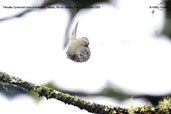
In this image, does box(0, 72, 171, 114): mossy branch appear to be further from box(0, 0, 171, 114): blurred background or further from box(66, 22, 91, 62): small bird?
box(66, 22, 91, 62): small bird

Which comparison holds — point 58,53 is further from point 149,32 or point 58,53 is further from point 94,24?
point 149,32

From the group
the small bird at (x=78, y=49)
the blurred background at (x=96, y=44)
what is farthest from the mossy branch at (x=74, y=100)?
the small bird at (x=78, y=49)

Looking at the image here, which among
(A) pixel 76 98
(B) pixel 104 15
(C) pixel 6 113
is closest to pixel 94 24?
(B) pixel 104 15

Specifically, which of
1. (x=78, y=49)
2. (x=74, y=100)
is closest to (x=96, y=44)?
(x=78, y=49)

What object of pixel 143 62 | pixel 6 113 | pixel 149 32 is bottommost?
pixel 6 113

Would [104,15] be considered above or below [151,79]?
above

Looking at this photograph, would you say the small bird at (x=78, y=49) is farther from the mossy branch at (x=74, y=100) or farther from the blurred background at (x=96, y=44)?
the mossy branch at (x=74, y=100)
